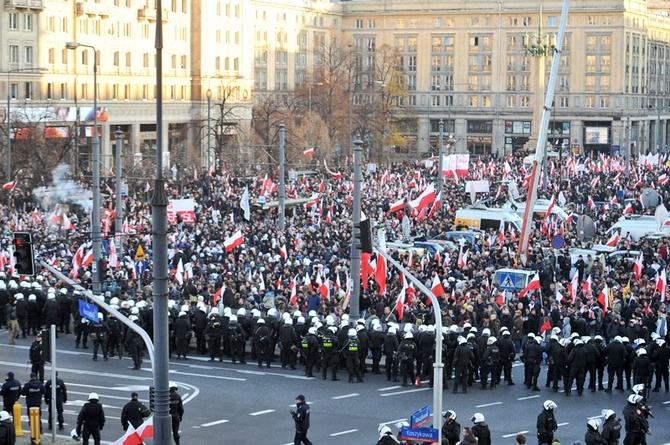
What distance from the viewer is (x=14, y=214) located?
5800 centimetres

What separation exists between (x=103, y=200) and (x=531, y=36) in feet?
269

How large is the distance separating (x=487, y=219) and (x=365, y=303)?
727 inches

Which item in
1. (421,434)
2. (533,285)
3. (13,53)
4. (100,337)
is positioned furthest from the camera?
(13,53)

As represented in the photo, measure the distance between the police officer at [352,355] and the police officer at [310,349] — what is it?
73cm

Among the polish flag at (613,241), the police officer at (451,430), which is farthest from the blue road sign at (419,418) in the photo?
the polish flag at (613,241)

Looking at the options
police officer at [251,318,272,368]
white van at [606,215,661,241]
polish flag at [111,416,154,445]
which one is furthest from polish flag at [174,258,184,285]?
polish flag at [111,416,154,445]

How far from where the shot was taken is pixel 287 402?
3039 cm

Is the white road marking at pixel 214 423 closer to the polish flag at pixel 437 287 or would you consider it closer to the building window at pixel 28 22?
the polish flag at pixel 437 287

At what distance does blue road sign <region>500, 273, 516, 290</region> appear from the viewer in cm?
4081

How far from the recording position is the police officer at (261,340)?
Result: 34531mm

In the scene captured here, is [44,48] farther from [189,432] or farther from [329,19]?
[189,432]

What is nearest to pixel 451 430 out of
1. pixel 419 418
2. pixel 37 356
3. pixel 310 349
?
pixel 419 418

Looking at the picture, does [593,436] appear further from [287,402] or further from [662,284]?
[662,284]

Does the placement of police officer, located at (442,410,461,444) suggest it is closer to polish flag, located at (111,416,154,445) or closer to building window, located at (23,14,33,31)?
polish flag, located at (111,416,154,445)
